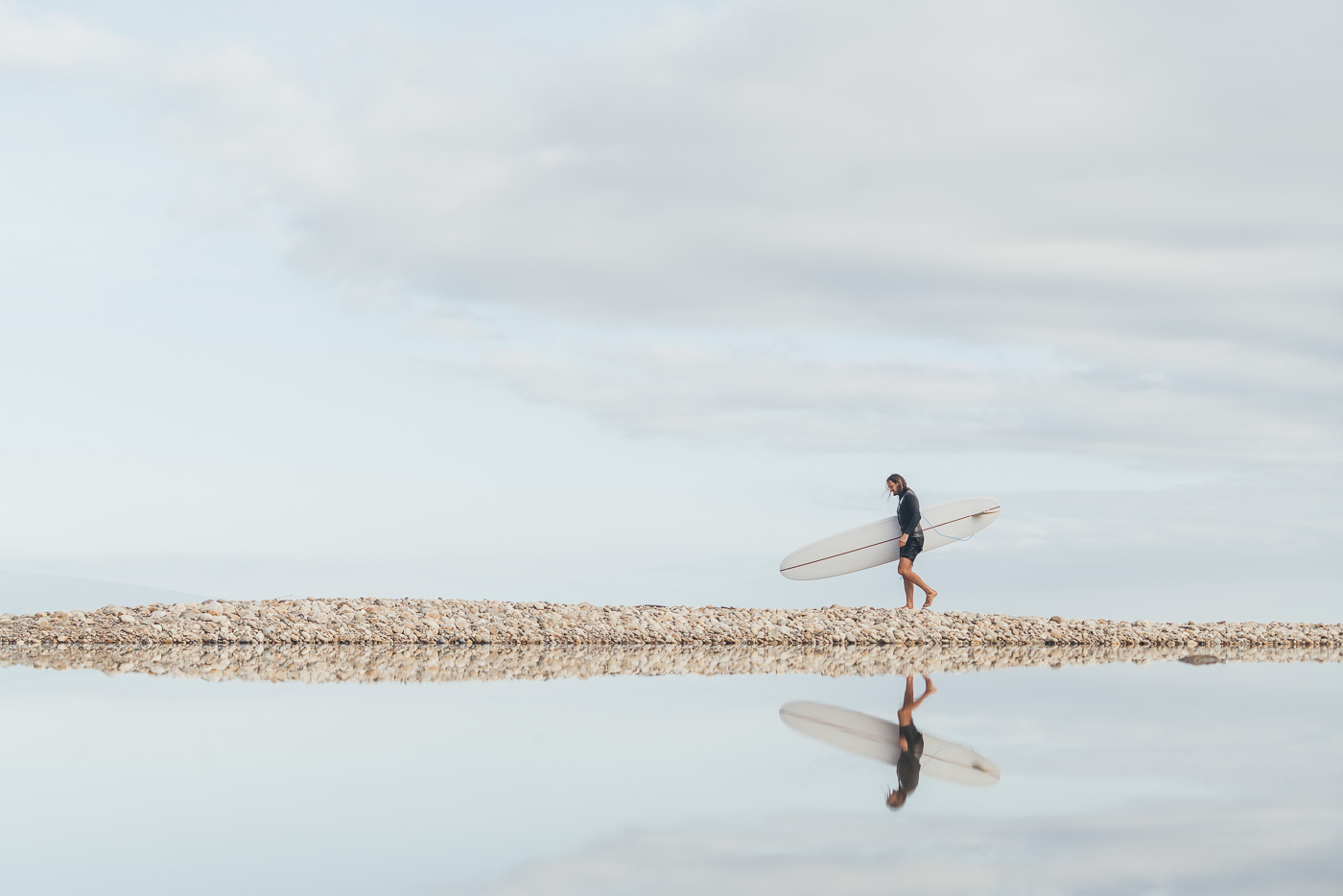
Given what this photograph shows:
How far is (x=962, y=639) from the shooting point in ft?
49.8

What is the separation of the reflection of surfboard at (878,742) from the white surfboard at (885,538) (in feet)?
29.3

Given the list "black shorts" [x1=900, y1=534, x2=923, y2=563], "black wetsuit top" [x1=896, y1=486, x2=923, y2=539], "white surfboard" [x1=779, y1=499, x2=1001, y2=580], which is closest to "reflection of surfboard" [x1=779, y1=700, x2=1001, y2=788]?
"black wetsuit top" [x1=896, y1=486, x2=923, y2=539]

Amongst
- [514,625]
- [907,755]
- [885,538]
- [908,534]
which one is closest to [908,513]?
[908,534]

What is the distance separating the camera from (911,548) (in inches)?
628

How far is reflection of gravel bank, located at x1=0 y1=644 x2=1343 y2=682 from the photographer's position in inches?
432

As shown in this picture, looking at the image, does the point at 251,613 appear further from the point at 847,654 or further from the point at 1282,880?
the point at 1282,880

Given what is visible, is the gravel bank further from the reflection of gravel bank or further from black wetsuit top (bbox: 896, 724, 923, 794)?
black wetsuit top (bbox: 896, 724, 923, 794)

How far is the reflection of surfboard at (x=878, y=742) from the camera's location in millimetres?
5879

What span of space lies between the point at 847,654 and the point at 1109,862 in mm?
9133

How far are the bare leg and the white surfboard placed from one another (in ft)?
2.89

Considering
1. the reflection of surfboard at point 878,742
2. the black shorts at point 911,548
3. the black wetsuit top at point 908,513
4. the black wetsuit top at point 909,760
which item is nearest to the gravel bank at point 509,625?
the black shorts at point 911,548

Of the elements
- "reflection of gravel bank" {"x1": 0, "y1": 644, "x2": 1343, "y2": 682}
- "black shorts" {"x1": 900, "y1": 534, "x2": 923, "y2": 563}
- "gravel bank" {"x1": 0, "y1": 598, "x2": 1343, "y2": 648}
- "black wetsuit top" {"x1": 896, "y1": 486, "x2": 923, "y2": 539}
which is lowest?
"reflection of gravel bank" {"x1": 0, "y1": 644, "x2": 1343, "y2": 682}

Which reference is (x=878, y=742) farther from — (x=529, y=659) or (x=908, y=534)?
(x=908, y=534)

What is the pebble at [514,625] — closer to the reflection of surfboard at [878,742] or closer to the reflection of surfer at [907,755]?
the reflection of surfer at [907,755]
